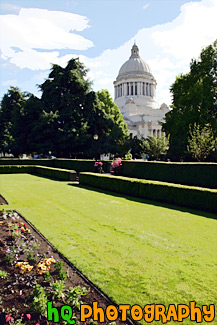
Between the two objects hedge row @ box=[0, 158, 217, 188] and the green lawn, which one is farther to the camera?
hedge row @ box=[0, 158, 217, 188]

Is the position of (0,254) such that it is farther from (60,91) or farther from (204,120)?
(60,91)

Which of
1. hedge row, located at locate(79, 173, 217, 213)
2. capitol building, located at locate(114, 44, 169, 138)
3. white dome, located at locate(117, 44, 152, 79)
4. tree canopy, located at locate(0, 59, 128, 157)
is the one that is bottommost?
hedge row, located at locate(79, 173, 217, 213)

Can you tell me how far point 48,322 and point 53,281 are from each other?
954 millimetres

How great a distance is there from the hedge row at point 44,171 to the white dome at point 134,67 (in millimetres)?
67575

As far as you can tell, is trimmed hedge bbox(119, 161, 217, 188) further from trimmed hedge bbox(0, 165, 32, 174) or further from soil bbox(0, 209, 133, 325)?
soil bbox(0, 209, 133, 325)

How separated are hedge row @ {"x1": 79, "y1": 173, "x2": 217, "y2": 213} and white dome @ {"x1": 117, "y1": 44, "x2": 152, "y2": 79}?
76.6m

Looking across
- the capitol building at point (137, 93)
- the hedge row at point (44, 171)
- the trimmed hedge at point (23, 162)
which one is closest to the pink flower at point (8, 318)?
the hedge row at point (44, 171)

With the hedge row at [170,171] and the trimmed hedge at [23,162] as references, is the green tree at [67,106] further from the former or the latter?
the hedge row at [170,171]

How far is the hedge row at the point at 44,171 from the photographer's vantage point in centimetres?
1975

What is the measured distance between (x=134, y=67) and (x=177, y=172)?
2966 inches

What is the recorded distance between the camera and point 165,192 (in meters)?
11.8

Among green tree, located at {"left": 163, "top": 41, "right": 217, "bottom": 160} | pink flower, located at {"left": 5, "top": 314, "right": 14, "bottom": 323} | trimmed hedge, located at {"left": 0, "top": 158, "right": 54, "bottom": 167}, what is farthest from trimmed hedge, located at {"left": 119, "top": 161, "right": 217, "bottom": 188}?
pink flower, located at {"left": 5, "top": 314, "right": 14, "bottom": 323}

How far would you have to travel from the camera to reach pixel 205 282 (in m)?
4.44

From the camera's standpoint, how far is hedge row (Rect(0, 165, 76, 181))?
64.8 ft
